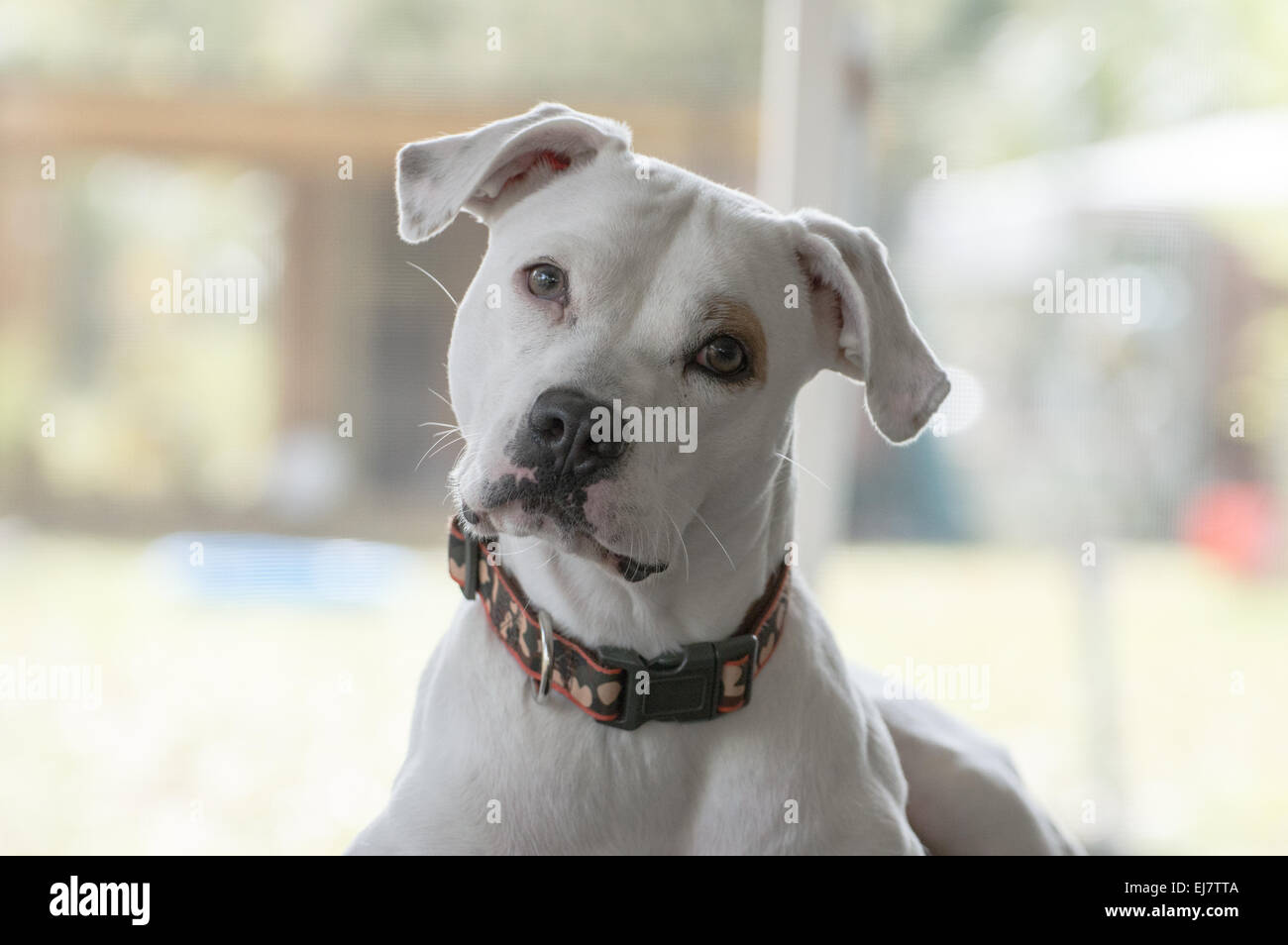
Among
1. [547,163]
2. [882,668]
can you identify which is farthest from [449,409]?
[547,163]

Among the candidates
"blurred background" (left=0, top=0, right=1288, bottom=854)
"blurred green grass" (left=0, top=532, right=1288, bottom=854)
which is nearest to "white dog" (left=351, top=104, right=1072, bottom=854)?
"blurred background" (left=0, top=0, right=1288, bottom=854)

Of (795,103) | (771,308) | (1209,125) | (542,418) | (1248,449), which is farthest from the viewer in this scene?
(1248,449)

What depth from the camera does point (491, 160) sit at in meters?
1.47

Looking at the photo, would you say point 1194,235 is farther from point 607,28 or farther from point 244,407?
point 244,407

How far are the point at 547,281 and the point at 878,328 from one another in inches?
18.0

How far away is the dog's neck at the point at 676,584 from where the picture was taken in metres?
1.47

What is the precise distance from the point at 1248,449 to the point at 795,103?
6.32 feet

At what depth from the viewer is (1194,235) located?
342cm

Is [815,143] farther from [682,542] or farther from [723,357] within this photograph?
[682,542]

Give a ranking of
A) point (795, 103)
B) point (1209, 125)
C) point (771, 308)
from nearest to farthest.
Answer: point (771, 308) → point (795, 103) → point (1209, 125)

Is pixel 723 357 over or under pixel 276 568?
over

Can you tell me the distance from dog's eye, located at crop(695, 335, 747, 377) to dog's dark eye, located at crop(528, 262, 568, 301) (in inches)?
7.8

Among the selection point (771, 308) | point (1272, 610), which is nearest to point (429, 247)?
point (771, 308)

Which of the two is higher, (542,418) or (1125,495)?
(542,418)
